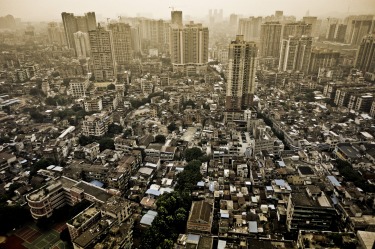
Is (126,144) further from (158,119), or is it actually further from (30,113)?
(30,113)

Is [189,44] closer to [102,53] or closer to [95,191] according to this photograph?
[102,53]

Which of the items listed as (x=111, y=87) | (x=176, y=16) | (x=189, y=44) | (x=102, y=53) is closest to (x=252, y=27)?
(x=176, y=16)

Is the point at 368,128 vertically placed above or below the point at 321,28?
below

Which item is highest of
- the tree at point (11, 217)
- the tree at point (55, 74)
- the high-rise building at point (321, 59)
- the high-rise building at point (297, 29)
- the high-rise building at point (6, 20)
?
the high-rise building at point (6, 20)

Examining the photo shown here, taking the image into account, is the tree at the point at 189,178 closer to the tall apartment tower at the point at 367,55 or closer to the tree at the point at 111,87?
the tree at the point at 111,87

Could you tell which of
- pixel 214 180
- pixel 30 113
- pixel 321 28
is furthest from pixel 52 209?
pixel 321 28

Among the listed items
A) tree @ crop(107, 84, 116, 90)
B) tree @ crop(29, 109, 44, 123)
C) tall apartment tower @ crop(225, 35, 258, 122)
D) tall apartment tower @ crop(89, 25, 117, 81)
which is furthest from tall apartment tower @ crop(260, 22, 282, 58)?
tree @ crop(29, 109, 44, 123)

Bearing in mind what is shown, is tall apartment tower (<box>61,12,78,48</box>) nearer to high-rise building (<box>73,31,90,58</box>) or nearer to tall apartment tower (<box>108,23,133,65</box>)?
high-rise building (<box>73,31,90,58</box>)

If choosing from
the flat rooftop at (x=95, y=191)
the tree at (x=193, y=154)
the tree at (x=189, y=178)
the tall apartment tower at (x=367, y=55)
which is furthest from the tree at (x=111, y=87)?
the tall apartment tower at (x=367, y=55)
